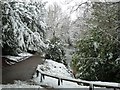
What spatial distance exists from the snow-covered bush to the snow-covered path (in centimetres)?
36

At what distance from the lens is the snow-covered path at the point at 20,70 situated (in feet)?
22.3

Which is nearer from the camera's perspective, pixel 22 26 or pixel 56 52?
pixel 22 26

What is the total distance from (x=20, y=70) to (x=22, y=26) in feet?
3.88

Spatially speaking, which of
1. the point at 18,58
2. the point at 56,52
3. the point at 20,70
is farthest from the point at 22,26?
the point at 56,52

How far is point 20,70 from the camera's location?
719 cm

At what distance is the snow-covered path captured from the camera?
6805mm

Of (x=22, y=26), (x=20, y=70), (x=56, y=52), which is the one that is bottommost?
(x=20, y=70)

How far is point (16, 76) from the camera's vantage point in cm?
703

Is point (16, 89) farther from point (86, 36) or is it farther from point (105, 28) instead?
point (86, 36)

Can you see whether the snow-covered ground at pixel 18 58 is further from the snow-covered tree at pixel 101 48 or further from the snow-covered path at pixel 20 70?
the snow-covered tree at pixel 101 48

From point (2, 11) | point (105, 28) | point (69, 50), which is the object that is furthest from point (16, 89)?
point (69, 50)

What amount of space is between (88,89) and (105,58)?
128 inches

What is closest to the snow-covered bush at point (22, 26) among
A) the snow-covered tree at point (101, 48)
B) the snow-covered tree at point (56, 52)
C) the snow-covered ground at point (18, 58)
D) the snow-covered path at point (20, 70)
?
the snow-covered ground at point (18, 58)

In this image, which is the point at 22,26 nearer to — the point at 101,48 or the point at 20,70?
the point at 20,70
